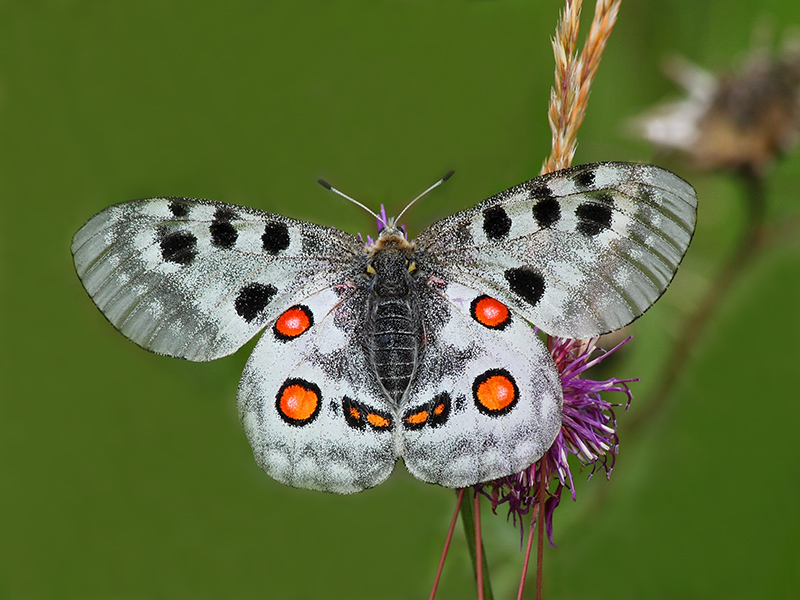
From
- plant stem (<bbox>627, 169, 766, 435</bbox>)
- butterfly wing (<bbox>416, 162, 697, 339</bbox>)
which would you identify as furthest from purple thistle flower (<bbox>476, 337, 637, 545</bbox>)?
plant stem (<bbox>627, 169, 766, 435</bbox>)

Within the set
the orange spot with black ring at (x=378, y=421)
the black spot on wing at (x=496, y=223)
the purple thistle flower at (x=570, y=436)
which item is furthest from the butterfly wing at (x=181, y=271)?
the purple thistle flower at (x=570, y=436)

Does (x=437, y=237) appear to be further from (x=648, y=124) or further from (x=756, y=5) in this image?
(x=756, y=5)

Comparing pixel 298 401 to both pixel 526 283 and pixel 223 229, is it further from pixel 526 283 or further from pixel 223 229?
pixel 526 283

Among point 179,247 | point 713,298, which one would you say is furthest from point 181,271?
point 713,298

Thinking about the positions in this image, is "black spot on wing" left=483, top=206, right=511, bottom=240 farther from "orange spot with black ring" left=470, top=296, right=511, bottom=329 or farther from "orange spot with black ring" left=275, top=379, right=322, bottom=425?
"orange spot with black ring" left=275, top=379, right=322, bottom=425

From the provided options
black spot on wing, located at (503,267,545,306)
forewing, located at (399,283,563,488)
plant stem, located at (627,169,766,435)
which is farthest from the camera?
plant stem, located at (627,169,766,435)

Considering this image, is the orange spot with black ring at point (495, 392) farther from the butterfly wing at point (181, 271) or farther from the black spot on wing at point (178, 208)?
the black spot on wing at point (178, 208)

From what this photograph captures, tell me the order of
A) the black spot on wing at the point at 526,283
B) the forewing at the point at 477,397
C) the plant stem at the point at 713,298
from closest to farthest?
the forewing at the point at 477,397 < the black spot on wing at the point at 526,283 < the plant stem at the point at 713,298
